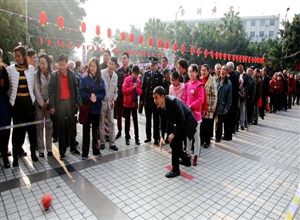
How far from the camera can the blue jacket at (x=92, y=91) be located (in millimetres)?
4809

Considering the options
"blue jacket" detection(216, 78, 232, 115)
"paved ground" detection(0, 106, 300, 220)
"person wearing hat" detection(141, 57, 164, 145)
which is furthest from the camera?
"blue jacket" detection(216, 78, 232, 115)

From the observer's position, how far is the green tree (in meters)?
16.5

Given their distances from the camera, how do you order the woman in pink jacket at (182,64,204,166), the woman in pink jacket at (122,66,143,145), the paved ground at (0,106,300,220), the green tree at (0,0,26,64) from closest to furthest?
the paved ground at (0,106,300,220) → the woman in pink jacket at (182,64,204,166) → the woman in pink jacket at (122,66,143,145) → the green tree at (0,0,26,64)

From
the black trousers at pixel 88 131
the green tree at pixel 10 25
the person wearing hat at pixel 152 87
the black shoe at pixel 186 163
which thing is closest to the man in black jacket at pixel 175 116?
the black shoe at pixel 186 163

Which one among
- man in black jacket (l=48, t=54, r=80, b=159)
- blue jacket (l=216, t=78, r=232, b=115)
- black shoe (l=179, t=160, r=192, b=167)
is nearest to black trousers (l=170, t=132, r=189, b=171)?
black shoe (l=179, t=160, r=192, b=167)

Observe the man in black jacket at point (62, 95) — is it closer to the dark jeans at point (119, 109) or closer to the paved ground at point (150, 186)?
the paved ground at point (150, 186)

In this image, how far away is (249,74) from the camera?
8062mm

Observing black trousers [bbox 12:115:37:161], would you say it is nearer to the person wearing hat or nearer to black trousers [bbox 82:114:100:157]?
black trousers [bbox 82:114:100:157]

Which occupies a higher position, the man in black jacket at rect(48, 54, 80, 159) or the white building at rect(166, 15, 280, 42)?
the white building at rect(166, 15, 280, 42)

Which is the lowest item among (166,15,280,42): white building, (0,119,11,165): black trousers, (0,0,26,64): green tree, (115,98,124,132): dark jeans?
(0,119,11,165): black trousers

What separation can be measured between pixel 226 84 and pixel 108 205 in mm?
4322

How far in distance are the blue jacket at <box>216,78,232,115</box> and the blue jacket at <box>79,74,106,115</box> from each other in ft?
9.99

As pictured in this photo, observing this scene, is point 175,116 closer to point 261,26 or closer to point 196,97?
point 196,97

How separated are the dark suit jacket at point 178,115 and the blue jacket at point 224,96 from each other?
8.17 feet
